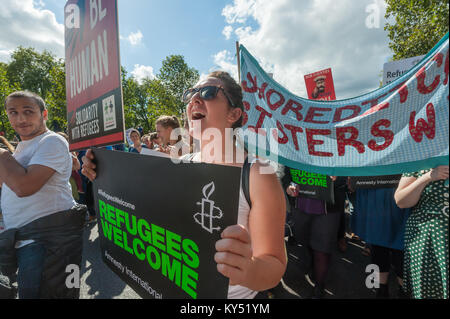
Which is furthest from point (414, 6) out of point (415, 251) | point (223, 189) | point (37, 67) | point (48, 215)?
point (37, 67)

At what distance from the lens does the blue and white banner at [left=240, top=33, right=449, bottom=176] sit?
1.28 metres

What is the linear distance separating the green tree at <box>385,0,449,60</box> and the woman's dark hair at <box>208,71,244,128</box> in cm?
897

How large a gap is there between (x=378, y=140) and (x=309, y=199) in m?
1.17

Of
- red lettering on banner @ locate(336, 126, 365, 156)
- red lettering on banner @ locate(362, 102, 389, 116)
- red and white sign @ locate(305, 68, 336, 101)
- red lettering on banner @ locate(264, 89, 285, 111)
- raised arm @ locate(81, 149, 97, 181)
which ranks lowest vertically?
raised arm @ locate(81, 149, 97, 181)

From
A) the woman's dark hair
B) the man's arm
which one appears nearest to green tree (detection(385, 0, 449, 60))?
the woman's dark hair

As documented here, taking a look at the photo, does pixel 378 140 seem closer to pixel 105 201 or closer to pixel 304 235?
pixel 304 235

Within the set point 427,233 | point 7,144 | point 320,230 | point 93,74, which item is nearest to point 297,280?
point 320,230

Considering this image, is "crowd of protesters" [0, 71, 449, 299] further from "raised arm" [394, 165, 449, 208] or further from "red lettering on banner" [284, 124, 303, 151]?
"red lettering on banner" [284, 124, 303, 151]

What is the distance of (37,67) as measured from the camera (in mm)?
30125

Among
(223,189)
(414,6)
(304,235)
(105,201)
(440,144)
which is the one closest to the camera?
(223,189)

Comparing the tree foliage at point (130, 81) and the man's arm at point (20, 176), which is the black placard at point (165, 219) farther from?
the tree foliage at point (130, 81)

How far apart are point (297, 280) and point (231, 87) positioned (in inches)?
111

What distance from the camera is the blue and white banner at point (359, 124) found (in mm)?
1277

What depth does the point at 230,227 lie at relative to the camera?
0.71m
